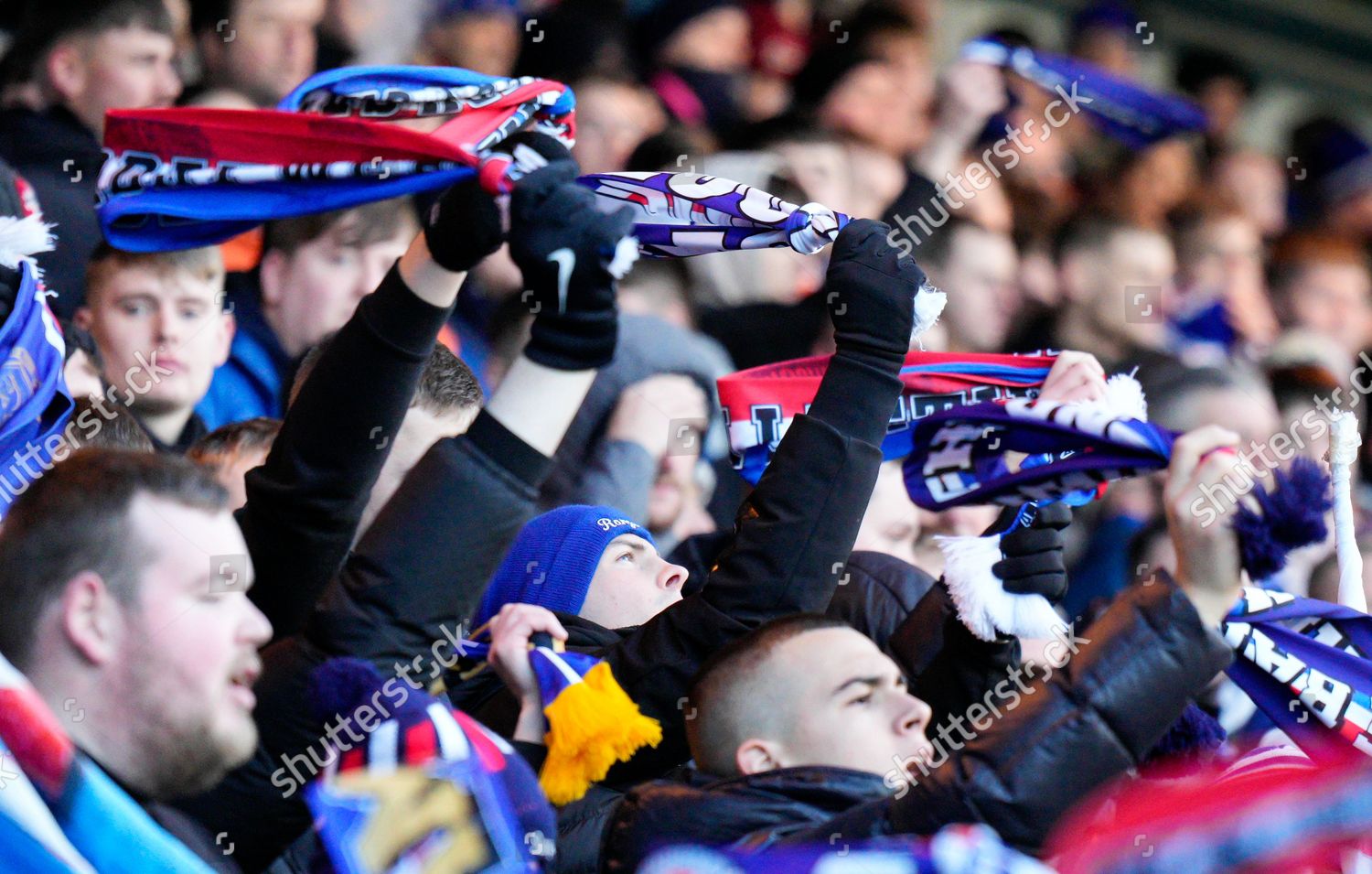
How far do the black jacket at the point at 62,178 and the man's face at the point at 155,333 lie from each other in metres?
0.14

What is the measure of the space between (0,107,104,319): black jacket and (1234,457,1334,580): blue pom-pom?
266cm

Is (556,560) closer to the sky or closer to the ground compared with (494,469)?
closer to the ground

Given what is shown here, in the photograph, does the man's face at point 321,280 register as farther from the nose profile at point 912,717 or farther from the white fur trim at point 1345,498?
the white fur trim at point 1345,498

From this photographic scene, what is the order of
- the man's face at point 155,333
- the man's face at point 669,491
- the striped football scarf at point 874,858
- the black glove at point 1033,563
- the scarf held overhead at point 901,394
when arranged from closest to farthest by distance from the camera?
the striped football scarf at point 874,858 < the black glove at point 1033,563 < the scarf held overhead at point 901,394 < the man's face at point 155,333 < the man's face at point 669,491

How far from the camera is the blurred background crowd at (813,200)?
4.40m

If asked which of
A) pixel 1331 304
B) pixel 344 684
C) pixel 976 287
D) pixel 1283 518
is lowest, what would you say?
pixel 1331 304

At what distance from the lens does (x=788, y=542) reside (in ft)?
9.33

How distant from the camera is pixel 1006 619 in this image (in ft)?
10.4

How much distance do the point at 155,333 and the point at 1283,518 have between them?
2458 mm

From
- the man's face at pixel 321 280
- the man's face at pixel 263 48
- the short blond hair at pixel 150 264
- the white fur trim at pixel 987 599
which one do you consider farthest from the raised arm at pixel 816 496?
the man's face at pixel 263 48

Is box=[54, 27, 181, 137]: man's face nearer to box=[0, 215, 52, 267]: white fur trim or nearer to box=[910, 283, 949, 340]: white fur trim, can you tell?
box=[0, 215, 52, 267]: white fur trim

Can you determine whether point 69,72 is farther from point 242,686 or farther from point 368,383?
point 242,686

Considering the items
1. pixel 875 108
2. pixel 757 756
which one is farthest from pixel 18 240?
pixel 875 108

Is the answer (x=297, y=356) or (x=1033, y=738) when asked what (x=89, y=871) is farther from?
(x=297, y=356)
